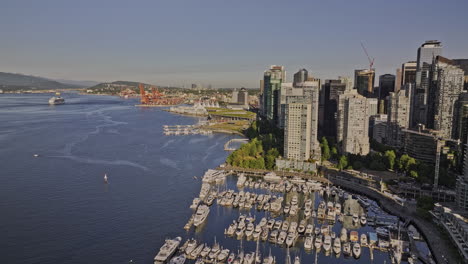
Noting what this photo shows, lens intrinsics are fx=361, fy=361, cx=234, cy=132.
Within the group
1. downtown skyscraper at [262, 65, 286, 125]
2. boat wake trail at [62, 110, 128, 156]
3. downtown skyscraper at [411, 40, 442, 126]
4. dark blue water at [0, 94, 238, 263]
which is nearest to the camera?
dark blue water at [0, 94, 238, 263]

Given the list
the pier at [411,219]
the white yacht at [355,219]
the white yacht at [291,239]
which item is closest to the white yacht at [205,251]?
the white yacht at [291,239]

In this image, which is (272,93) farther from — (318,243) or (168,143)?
(318,243)

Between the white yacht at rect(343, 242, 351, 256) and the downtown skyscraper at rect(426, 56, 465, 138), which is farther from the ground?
the downtown skyscraper at rect(426, 56, 465, 138)

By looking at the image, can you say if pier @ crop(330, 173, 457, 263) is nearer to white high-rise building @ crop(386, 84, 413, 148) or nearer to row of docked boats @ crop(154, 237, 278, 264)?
row of docked boats @ crop(154, 237, 278, 264)

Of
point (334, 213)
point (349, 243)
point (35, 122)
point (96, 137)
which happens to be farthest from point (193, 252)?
point (35, 122)

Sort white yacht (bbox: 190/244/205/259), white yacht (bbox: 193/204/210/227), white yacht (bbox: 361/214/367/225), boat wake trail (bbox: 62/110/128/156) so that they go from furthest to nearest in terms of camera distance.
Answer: boat wake trail (bbox: 62/110/128/156), white yacht (bbox: 361/214/367/225), white yacht (bbox: 193/204/210/227), white yacht (bbox: 190/244/205/259)

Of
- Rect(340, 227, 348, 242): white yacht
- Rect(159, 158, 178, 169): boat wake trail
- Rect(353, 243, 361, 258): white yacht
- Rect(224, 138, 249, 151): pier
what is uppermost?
Rect(224, 138, 249, 151): pier

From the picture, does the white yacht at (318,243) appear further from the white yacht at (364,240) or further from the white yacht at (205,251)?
the white yacht at (205,251)

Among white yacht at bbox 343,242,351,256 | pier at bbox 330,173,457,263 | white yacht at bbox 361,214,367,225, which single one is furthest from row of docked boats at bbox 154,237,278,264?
pier at bbox 330,173,457,263
